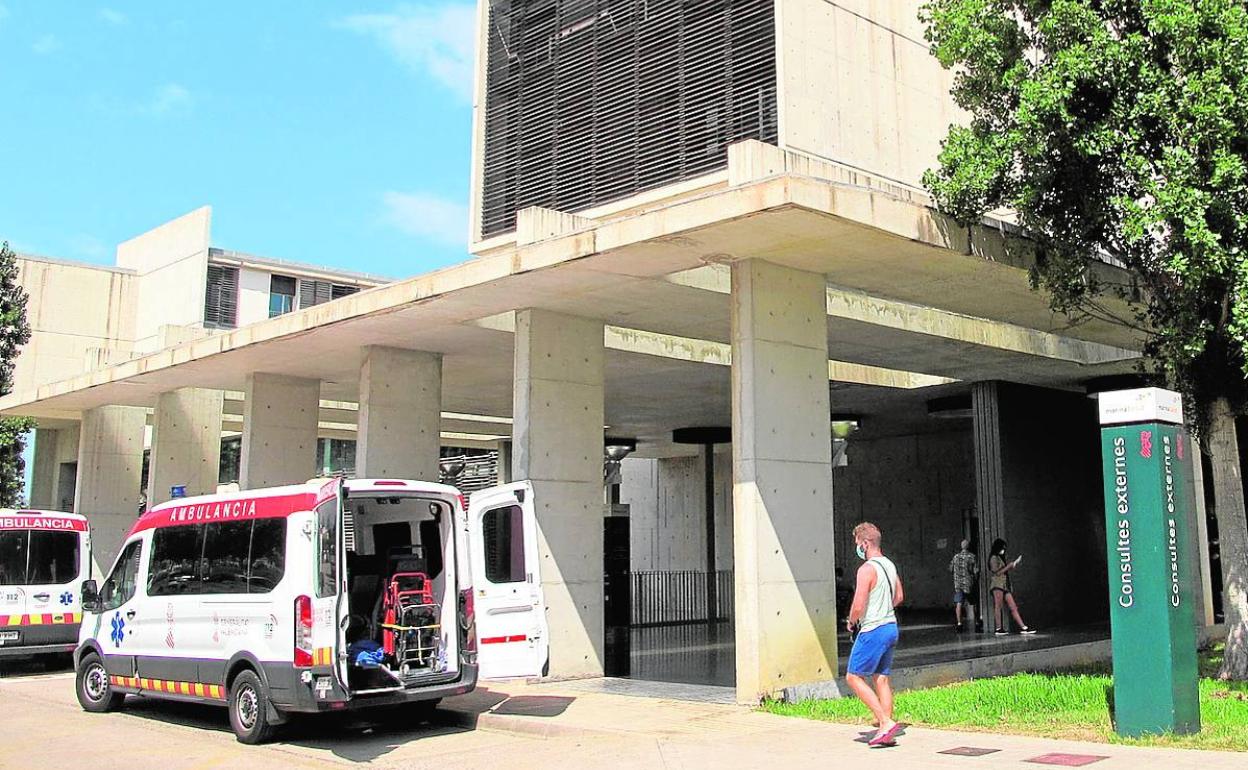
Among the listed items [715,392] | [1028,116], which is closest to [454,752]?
[1028,116]

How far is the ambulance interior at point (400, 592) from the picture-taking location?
33.1 ft

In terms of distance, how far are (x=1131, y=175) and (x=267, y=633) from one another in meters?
9.36

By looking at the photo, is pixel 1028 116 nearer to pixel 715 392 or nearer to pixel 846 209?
pixel 846 209

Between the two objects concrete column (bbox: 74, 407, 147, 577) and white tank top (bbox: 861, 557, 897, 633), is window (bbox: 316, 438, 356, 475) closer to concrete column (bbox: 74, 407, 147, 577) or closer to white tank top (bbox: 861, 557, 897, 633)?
concrete column (bbox: 74, 407, 147, 577)

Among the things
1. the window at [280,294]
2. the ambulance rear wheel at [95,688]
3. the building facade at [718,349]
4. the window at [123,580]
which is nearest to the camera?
the building facade at [718,349]

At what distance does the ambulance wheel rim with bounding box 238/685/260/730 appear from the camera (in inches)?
392

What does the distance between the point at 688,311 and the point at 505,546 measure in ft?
15.6

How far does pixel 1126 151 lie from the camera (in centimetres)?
1068

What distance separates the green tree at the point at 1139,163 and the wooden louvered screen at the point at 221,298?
102 feet

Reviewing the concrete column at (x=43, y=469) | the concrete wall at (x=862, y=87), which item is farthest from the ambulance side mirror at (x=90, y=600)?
the concrete column at (x=43, y=469)

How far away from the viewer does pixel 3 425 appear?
24094 millimetres

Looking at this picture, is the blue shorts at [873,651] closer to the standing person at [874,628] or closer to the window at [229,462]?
the standing person at [874,628]

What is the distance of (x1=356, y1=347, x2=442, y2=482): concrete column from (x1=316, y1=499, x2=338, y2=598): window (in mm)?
6795

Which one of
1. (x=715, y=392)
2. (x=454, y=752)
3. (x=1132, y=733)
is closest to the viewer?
(x=1132, y=733)
